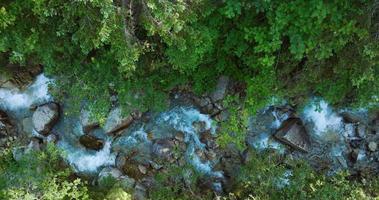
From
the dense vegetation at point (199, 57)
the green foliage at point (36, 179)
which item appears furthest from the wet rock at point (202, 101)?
the green foliage at point (36, 179)

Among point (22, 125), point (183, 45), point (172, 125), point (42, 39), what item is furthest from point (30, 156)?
point (183, 45)

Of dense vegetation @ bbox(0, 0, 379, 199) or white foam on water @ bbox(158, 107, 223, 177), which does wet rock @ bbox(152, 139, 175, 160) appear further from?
dense vegetation @ bbox(0, 0, 379, 199)

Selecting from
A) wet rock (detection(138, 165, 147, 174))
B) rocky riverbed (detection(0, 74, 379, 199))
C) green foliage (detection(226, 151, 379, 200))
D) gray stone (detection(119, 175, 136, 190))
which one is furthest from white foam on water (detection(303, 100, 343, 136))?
gray stone (detection(119, 175, 136, 190))

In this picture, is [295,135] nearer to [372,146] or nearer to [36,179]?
[372,146]

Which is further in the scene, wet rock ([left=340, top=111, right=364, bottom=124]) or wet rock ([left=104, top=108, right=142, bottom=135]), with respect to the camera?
wet rock ([left=104, top=108, right=142, bottom=135])

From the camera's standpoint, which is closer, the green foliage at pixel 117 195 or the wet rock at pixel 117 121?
the green foliage at pixel 117 195

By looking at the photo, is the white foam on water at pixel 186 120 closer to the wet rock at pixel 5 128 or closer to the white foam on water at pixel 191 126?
the white foam on water at pixel 191 126

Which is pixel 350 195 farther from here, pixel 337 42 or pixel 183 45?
pixel 183 45
